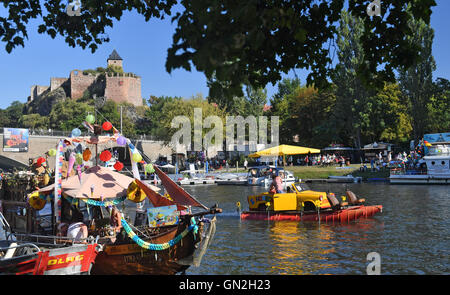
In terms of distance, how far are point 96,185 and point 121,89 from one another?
112 meters

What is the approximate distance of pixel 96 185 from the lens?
41.2 feet

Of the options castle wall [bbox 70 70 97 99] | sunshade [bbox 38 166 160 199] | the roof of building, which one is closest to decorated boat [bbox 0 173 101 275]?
sunshade [bbox 38 166 160 199]

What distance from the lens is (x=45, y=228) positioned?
1331 cm

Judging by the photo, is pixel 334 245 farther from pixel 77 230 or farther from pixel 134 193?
pixel 77 230

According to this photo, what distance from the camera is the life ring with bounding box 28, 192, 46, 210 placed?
40.5 ft

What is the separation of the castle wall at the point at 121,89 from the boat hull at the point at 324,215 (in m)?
103

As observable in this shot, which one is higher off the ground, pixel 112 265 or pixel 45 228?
pixel 45 228

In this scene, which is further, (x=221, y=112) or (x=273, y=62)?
(x=221, y=112)

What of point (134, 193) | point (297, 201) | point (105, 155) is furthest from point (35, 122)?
point (134, 193)

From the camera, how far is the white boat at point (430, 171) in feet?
130

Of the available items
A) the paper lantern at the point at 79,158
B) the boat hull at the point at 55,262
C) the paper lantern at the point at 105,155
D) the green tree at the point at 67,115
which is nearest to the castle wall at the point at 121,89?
the green tree at the point at 67,115
